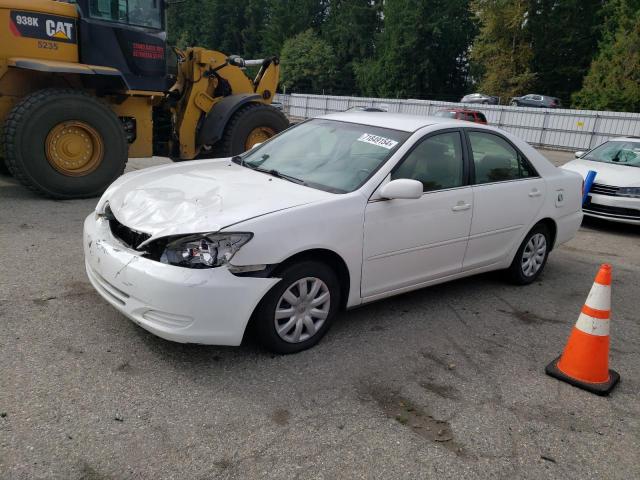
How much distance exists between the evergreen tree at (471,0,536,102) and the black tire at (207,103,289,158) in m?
→ 38.3

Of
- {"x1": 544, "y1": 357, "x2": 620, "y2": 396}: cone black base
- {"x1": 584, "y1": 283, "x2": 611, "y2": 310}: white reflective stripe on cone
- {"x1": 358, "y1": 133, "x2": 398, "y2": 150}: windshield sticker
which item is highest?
{"x1": 358, "y1": 133, "x2": 398, "y2": 150}: windshield sticker

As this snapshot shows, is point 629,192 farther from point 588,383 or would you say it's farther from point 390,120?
point 588,383

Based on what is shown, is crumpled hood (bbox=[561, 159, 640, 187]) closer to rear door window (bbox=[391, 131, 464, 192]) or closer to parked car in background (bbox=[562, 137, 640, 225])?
parked car in background (bbox=[562, 137, 640, 225])

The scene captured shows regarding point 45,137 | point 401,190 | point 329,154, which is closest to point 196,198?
point 329,154

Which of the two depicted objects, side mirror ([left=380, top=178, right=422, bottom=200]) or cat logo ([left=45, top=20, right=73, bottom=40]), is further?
cat logo ([left=45, top=20, right=73, bottom=40])

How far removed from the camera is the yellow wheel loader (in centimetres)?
673

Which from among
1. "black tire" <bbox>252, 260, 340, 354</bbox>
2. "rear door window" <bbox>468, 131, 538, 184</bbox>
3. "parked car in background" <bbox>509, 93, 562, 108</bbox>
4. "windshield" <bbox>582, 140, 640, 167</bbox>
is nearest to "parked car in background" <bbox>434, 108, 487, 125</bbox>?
"windshield" <bbox>582, 140, 640, 167</bbox>

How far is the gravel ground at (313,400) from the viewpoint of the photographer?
261 centimetres

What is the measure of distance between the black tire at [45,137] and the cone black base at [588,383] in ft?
19.8

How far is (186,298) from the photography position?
3.06 meters

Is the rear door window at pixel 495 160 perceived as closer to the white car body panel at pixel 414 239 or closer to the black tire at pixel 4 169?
the white car body panel at pixel 414 239

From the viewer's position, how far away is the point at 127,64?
7.60 m

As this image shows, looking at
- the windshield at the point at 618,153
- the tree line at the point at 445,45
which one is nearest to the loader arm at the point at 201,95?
the windshield at the point at 618,153

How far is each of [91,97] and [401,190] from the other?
5.18 meters
